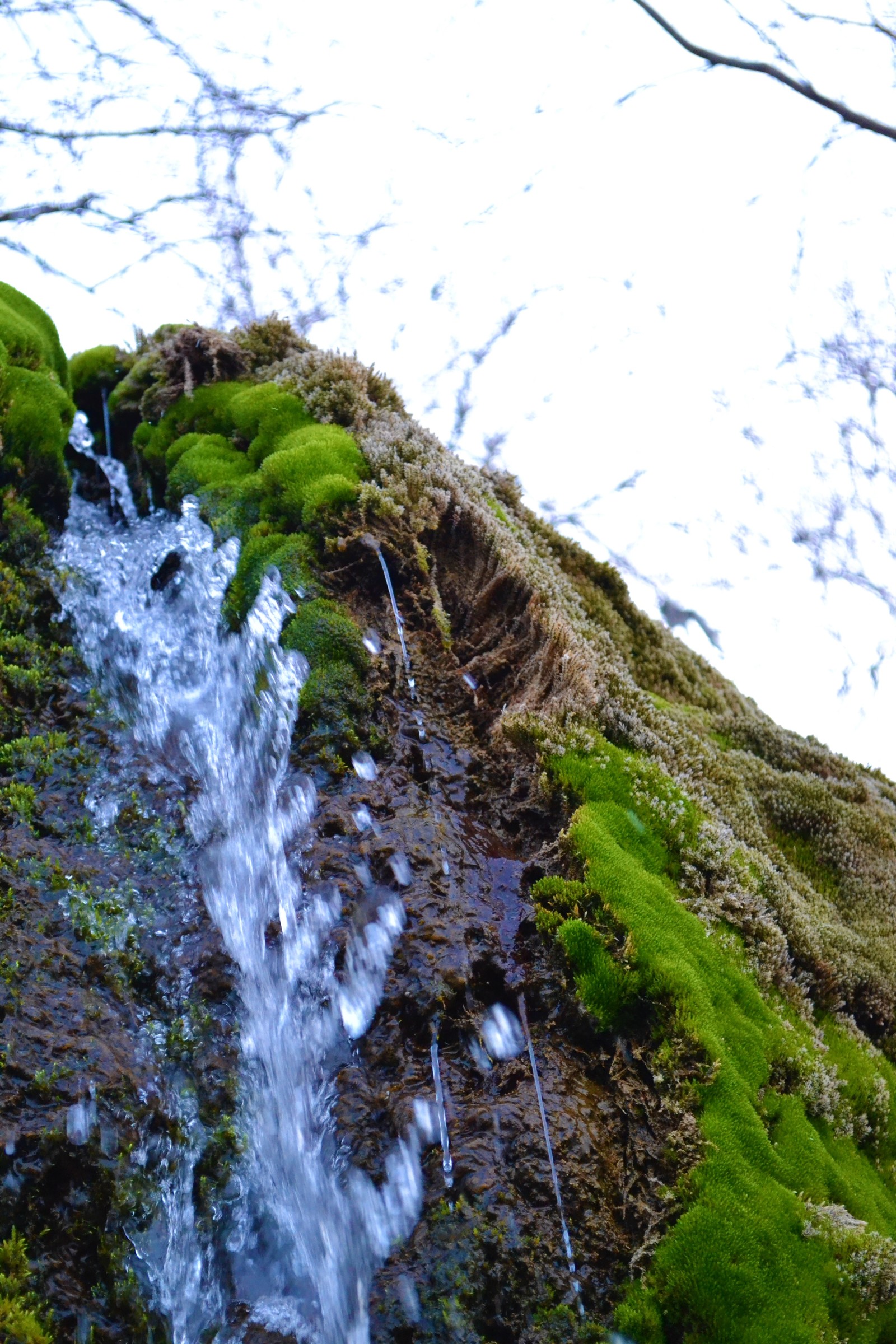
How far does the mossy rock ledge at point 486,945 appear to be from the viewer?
10.5 ft

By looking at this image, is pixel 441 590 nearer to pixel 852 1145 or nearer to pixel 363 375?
pixel 363 375

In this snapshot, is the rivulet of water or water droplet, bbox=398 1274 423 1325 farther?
the rivulet of water

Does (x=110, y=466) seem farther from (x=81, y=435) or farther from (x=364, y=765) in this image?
(x=364, y=765)

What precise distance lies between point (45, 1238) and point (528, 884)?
2475 millimetres

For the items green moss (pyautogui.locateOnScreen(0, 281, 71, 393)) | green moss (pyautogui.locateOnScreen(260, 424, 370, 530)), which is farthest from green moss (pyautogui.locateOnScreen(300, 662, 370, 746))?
green moss (pyautogui.locateOnScreen(0, 281, 71, 393))

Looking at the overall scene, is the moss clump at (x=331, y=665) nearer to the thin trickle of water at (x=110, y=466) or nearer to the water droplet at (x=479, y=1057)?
the water droplet at (x=479, y=1057)

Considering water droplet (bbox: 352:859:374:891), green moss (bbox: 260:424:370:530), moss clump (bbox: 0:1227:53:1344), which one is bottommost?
moss clump (bbox: 0:1227:53:1344)

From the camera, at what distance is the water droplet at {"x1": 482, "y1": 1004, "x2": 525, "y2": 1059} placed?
3.77 metres

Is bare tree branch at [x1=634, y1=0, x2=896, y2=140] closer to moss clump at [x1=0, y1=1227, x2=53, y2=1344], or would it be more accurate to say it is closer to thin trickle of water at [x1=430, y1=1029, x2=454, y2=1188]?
thin trickle of water at [x1=430, y1=1029, x2=454, y2=1188]

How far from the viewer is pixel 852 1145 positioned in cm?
405

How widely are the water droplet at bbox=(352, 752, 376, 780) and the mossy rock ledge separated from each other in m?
0.04

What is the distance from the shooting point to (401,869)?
4.29 m

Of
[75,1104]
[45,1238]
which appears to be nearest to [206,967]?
[75,1104]

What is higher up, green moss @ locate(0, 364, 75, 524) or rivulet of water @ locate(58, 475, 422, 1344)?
green moss @ locate(0, 364, 75, 524)
